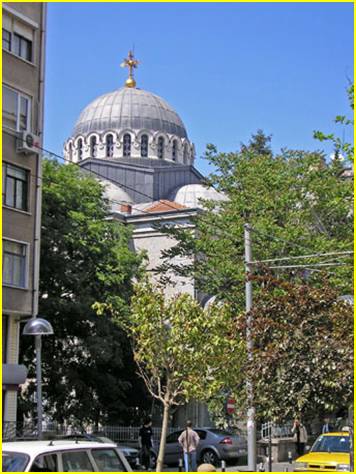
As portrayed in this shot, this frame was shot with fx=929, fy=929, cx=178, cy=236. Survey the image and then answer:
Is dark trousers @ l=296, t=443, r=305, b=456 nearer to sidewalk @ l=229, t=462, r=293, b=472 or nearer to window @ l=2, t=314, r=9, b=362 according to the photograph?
sidewalk @ l=229, t=462, r=293, b=472

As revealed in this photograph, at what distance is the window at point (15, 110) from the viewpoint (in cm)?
3191

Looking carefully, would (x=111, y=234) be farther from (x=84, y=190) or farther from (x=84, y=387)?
(x=84, y=387)

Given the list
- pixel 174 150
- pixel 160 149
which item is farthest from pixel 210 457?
pixel 174 150

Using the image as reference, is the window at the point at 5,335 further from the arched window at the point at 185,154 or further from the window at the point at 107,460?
the arched window at the point at 185,154

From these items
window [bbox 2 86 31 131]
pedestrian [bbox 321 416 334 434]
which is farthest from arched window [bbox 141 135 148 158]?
pedestrian [bbox 321 416 334 434]

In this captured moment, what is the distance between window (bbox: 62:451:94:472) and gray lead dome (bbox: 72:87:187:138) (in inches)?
2522

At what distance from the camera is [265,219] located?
1437 inches

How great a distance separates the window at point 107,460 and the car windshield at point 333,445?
11.3 m

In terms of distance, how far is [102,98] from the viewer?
78.2 metres

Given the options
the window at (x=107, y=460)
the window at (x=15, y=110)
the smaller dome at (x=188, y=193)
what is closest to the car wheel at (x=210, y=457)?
the window at (x=15, y=110)

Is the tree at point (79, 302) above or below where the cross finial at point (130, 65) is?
below

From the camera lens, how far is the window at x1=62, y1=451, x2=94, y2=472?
36.9 feet

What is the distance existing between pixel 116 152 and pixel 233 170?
115 feet

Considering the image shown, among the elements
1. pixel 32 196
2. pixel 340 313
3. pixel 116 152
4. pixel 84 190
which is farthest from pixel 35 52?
pixel 116 152
